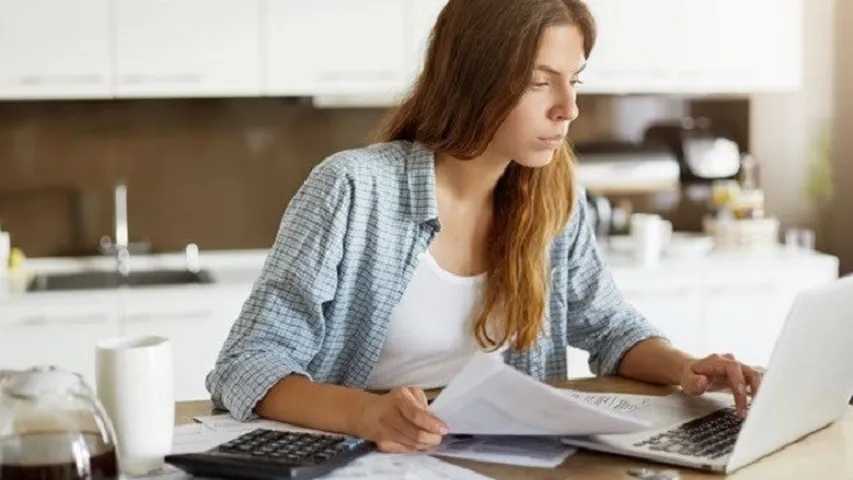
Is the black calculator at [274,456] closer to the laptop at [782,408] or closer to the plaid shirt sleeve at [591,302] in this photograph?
the laptop at [782,408]

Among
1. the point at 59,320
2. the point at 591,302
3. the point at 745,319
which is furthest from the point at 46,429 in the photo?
the point at 745,319

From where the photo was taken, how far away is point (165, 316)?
387 cm

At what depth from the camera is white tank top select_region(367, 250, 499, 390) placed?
2.20 meters

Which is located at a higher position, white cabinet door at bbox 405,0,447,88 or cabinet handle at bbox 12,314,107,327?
white cabinet door at bbox 405,0,447,88

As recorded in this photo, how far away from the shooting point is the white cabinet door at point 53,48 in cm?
393

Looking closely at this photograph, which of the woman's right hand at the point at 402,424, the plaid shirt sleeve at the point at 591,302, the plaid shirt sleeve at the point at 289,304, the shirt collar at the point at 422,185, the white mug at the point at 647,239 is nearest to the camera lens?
the woman's right hand at the point at 402,424

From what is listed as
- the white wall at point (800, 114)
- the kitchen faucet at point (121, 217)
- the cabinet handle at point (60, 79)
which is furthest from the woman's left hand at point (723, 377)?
the white wall at point (800, 114)

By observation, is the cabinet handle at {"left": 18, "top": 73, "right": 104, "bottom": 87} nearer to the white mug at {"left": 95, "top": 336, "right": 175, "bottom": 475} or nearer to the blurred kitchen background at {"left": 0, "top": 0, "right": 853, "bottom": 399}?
the blurred kitchen background at {"left": 0, "top": 0, "right": 853, "bottom": 399}

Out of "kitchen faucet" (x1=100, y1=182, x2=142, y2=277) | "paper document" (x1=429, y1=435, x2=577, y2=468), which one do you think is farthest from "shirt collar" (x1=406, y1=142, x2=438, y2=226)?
"kitchen faucet" (x1=100, y1=182, x2=142, y2=277)

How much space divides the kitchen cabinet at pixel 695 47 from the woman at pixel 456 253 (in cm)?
202

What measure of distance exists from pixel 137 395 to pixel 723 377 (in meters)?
0.87

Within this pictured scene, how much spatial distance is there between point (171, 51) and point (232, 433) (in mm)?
2393

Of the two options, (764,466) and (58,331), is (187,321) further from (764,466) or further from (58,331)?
(764,466)

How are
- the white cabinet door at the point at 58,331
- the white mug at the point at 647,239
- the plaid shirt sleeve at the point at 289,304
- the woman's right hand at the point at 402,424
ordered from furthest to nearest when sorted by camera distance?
the white mug at the point at 647,239 → the white cabinet door at the point at 58,331 → the plaid shirt sleeve at the point at 289,304 → the woman's right hand at the point at 402,424
